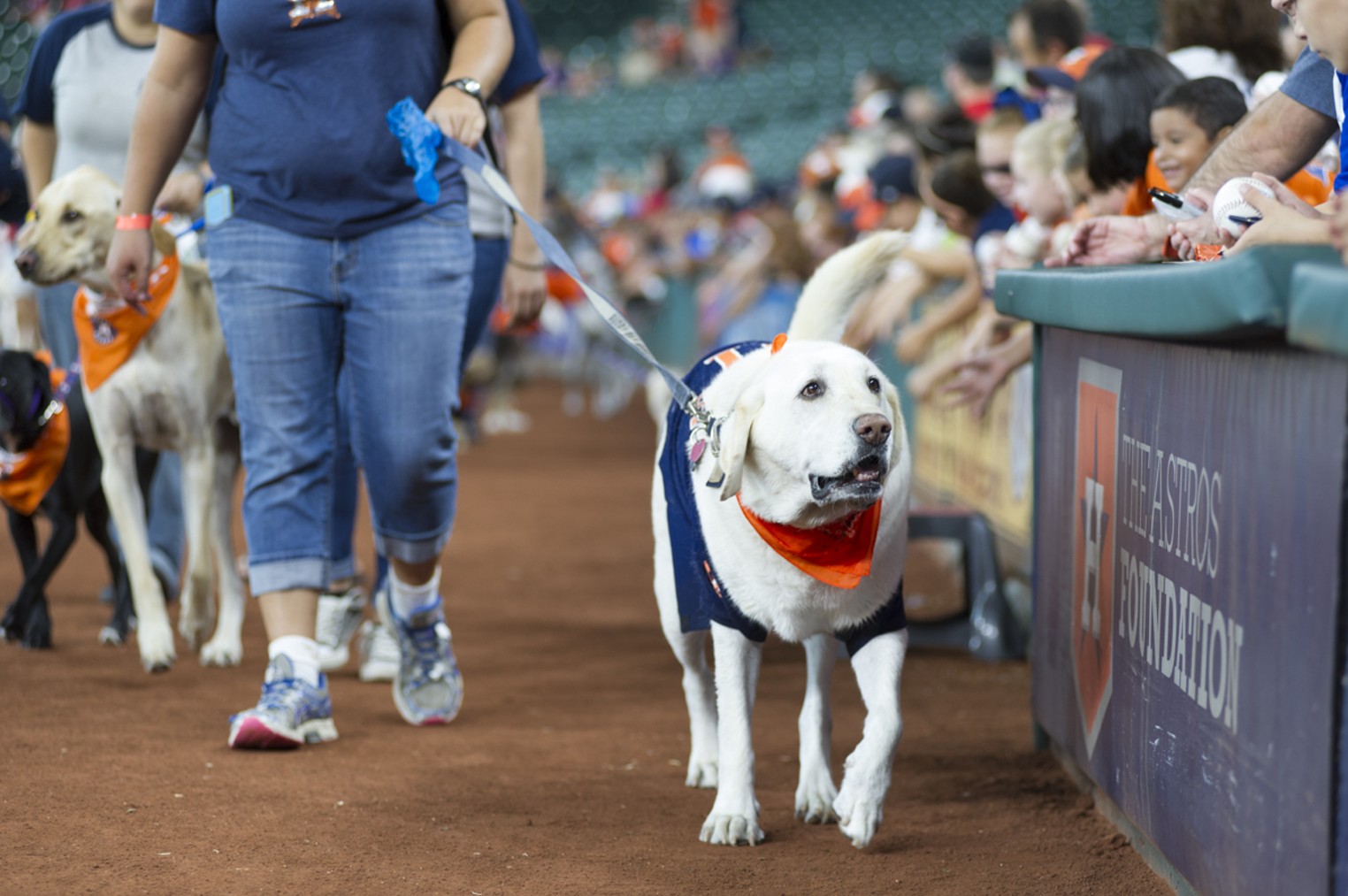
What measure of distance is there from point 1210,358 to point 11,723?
3114 millimetres

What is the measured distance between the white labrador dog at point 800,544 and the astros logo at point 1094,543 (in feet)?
1.35

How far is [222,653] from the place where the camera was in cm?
482

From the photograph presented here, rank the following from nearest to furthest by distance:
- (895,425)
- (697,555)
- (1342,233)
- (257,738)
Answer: (1342,233) → (895,425) → (697,555) → (257,738)

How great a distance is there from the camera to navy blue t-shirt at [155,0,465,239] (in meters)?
3.70

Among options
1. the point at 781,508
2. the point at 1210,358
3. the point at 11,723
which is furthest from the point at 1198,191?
the point at 11,723

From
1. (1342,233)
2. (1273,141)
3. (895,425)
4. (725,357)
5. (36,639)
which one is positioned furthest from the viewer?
(36,639)

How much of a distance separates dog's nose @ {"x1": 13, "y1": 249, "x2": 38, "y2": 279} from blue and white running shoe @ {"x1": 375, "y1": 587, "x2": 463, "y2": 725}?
5.14 ft

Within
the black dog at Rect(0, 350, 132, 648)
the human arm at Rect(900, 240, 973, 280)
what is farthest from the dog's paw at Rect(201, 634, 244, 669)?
the human arm at Rect(900, 240, 973, 280)

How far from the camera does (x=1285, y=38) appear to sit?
17.3 ft

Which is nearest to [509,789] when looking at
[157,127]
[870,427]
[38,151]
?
[870,427]

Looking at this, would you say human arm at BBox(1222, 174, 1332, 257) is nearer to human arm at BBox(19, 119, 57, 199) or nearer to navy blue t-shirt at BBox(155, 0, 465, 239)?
navy blue t-shirt at BBox(155, 0, 465, 239)

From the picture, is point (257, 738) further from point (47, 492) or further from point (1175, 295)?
point (1175, 295)

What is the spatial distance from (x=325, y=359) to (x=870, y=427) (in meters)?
1.62

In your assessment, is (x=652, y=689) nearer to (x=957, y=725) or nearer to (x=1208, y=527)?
(x=957, y=725)
